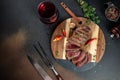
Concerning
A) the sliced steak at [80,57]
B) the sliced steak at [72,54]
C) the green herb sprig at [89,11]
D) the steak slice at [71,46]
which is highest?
the green herb sprig at [89,11]

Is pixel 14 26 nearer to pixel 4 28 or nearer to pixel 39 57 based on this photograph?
pixel 4 28

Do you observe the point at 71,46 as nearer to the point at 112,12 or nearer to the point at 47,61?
the point at 47,61

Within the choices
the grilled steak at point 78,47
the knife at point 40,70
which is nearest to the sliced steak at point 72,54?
the grilled steak at point 78,47

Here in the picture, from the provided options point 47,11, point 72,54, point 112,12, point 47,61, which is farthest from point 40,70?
point 112,12

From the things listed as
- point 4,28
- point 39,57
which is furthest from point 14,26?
point 39,57

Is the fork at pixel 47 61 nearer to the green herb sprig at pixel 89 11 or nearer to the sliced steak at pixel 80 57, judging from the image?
the sliced steak at pixel 80 57

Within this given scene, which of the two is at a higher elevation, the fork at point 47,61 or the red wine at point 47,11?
the red wine at point 47,11

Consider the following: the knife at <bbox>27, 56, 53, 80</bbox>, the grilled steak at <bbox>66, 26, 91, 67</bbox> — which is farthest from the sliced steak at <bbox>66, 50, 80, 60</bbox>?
the knife at <bbox>27, 56, 53, 80</bbox>
